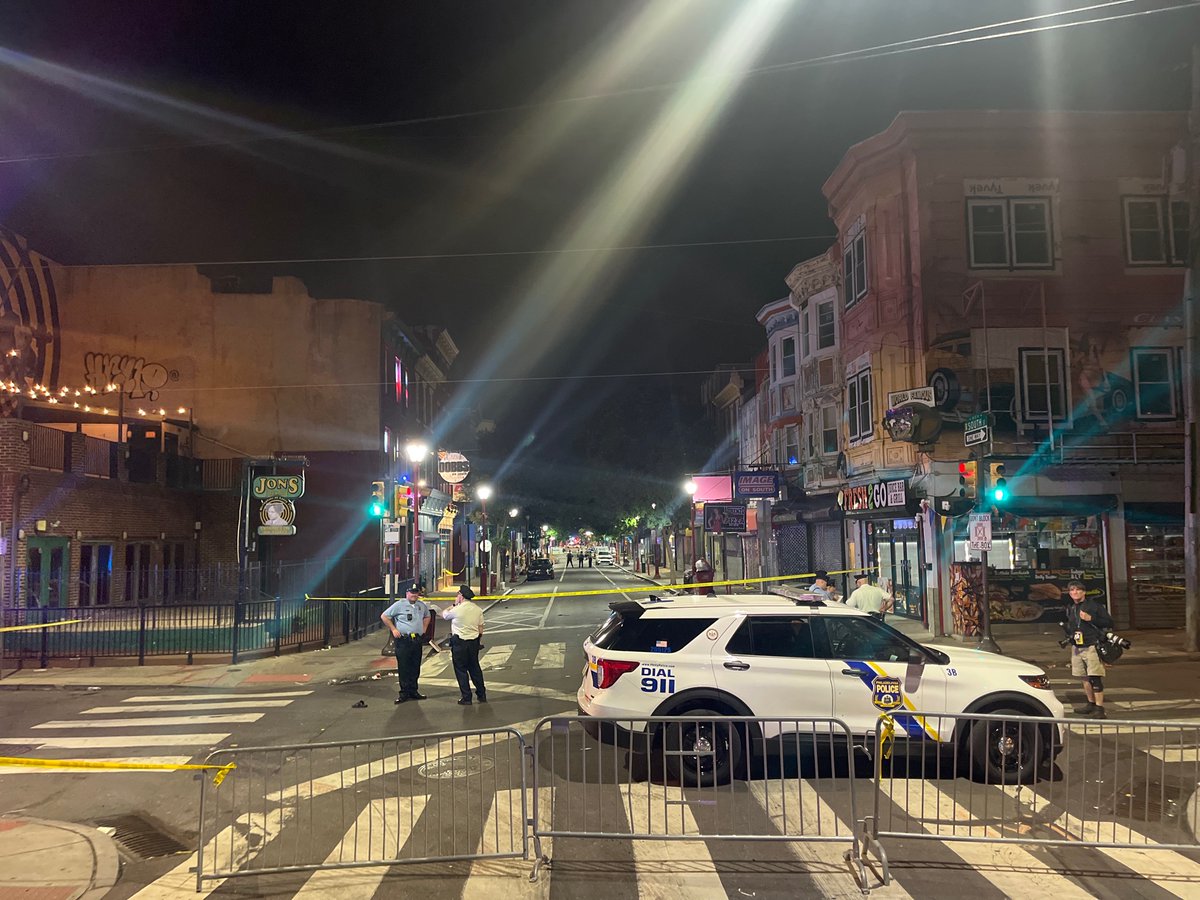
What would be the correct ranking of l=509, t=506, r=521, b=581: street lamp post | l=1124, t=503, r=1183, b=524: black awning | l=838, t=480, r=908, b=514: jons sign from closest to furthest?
l=1124, t=503, r=1183, b=524: black awning → l=838, t=480, r=908, b=514: jons sign → l=509, t=506, r=521, b=581: street lamp post

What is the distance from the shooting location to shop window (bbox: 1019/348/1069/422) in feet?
63.1

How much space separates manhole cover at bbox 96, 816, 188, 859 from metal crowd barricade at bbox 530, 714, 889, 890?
294 centimetres

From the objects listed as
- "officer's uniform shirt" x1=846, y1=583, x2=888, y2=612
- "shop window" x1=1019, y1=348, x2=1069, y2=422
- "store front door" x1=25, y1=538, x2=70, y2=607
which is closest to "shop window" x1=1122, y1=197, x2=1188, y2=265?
"shop window" x1=1019, y1=348, x2=1069, y2=422

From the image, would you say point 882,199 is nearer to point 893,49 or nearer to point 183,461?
point 893,49

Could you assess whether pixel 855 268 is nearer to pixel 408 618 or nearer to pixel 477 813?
pixel 408 618

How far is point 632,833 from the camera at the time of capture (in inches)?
234

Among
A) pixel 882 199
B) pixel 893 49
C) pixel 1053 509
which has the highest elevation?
pixel 882 199

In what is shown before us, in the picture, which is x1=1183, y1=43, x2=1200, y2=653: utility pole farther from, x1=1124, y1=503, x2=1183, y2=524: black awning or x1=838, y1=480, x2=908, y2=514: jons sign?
x1=838, y1=480, x2=908, y2=514: jons sign

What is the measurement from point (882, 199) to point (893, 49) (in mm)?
10572

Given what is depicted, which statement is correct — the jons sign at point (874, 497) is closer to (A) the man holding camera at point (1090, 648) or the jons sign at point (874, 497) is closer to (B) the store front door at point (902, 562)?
(B) the store front door at point (902, 562)

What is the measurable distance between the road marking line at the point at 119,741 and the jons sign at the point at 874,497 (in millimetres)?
15849

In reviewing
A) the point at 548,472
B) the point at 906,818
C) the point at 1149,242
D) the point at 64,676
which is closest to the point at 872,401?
the point at 1149,242

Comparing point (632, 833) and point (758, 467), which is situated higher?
point (758, 467)

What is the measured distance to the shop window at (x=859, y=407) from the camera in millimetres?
22266
